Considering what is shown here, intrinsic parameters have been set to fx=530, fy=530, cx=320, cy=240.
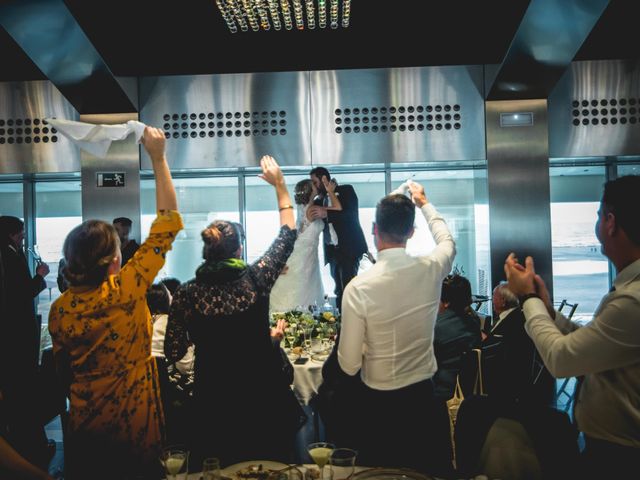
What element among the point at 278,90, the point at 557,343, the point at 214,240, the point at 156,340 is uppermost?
the point at 278,90

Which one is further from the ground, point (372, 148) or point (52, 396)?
point (372, 148)

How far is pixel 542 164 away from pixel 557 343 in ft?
13.9

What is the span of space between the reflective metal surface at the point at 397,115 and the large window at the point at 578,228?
2093 mm

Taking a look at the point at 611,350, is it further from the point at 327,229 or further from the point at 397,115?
the point at 397,115

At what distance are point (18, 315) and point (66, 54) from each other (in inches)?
83.1

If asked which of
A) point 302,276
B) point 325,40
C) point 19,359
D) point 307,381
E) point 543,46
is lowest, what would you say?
point 307,381

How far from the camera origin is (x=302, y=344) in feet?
13.2

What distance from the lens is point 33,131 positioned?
5.79 metres

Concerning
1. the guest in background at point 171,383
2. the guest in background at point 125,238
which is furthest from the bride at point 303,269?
the guest in background at point 125,238

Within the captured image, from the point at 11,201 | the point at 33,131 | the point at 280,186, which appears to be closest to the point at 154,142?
the point at 280,186

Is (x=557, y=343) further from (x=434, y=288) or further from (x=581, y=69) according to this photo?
(x=581, y=69)

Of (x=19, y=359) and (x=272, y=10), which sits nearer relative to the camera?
(x=19, y=359)

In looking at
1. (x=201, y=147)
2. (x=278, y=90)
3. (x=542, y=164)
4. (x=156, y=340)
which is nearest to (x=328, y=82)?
(x=278, y=90)

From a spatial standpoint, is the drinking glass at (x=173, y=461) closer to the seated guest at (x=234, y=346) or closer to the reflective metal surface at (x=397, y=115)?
the seated guest at (x=234, y=346)
